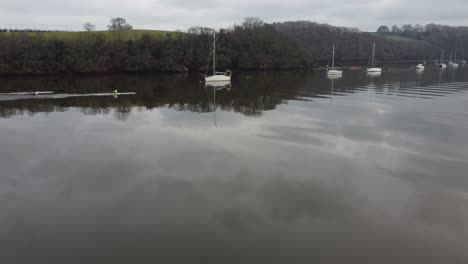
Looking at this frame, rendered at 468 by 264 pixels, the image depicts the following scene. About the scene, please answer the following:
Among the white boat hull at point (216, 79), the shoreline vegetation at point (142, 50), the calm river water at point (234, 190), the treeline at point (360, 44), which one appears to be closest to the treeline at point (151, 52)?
the shoreline vegetation at point (142, 50)

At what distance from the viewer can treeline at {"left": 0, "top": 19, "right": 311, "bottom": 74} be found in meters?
65.6

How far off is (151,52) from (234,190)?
69.5m

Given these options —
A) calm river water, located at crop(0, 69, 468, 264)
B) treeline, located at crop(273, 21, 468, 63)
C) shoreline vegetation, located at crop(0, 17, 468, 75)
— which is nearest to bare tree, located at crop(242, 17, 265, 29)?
shoreline vegetation, located at crop(0, 17, 468, 75)

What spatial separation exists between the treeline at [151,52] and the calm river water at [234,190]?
47443 millimetres

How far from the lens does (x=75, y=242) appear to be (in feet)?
30.8

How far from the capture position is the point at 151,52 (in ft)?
253

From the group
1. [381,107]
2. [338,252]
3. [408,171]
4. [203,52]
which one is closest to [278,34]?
[203,52]

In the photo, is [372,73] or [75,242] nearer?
[75,242]

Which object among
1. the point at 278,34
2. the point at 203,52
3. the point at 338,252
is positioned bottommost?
the point at 338,252

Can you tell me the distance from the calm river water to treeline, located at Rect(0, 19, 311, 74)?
4744cm

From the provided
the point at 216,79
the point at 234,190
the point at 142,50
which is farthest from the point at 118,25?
the point at 234,190

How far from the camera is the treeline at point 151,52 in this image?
65562mm

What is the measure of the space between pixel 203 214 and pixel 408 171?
9.03 meters

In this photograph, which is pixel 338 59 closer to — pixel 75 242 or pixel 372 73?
pixel 372 73
